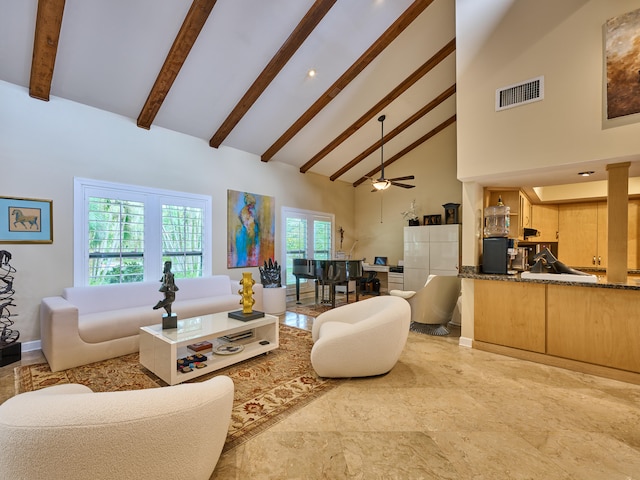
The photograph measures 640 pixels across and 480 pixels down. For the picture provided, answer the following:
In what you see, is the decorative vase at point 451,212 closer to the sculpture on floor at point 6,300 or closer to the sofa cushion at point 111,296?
the sofa cushion at point 111,296

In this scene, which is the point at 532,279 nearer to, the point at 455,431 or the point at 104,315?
the point at 455,431

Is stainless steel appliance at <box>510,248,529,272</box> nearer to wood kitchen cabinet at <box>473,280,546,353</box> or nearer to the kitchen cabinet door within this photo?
wood kitchen cabinet at <box>473,280,546,353</box>

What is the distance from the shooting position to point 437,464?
1861 mm

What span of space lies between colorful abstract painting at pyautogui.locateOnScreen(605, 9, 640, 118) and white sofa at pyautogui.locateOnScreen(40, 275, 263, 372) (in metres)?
5.24

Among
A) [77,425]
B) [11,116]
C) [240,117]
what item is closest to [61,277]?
[11,116]

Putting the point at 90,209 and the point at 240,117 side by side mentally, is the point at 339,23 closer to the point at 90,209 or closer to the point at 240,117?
the point at 240,117

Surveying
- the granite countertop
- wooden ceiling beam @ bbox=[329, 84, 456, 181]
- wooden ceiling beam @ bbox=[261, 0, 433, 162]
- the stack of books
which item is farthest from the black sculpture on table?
wooden ceiling beam @ bbox=[329, 84, 456, 181]

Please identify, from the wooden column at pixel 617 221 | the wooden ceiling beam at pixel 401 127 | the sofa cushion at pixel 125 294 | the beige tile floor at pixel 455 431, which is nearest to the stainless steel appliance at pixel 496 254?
the wooden column at pixel 617 221

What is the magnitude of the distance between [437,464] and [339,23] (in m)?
4.95

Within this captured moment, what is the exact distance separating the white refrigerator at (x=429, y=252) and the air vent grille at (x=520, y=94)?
3.51 meters

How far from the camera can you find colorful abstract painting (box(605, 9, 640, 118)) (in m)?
2.86

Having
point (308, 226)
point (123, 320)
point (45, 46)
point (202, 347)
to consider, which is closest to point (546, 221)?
point (308, 226)

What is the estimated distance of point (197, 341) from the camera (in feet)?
9.39

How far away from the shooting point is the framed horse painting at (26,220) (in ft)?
11.9
